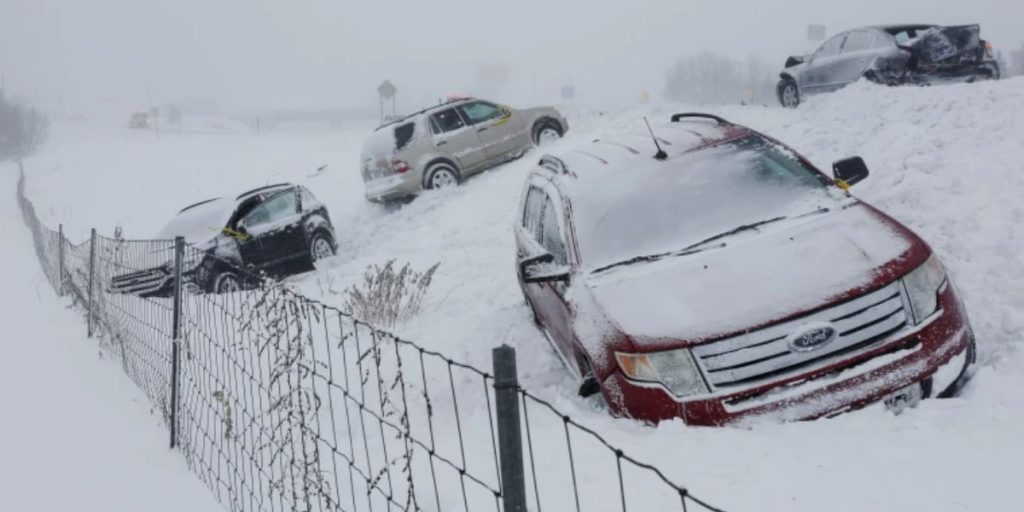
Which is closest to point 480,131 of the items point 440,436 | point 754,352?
point 440,436

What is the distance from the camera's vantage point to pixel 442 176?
14.5 metres

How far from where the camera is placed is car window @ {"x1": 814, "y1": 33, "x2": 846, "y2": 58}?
42.6 ft

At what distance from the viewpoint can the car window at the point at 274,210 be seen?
11320 millimetres

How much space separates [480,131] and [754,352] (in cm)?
1186

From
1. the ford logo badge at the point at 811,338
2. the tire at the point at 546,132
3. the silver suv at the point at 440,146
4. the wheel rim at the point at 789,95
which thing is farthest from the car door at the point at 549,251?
the wheel rim at the point at 789,95

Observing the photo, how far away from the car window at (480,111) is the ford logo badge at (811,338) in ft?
39.2

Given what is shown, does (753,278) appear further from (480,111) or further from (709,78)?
(709,78)

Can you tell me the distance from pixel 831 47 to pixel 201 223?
458 inches

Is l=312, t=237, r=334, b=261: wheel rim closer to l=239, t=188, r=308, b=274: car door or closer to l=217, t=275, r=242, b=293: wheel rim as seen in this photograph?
l=239, t=188, r=308, b=274: car door

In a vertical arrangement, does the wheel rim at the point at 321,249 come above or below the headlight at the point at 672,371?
below

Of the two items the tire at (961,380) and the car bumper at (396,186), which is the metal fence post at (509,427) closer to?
the tire at (961,380)

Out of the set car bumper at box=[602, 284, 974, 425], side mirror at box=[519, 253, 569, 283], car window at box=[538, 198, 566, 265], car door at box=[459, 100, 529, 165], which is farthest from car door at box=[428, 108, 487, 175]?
car bumper at box=[602, 284, 974, 425]

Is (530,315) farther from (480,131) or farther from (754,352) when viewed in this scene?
(480,131)

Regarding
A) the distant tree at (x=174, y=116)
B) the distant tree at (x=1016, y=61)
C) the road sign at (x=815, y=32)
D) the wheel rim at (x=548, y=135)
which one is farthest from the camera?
the distant tree at (x=174, y=116)
